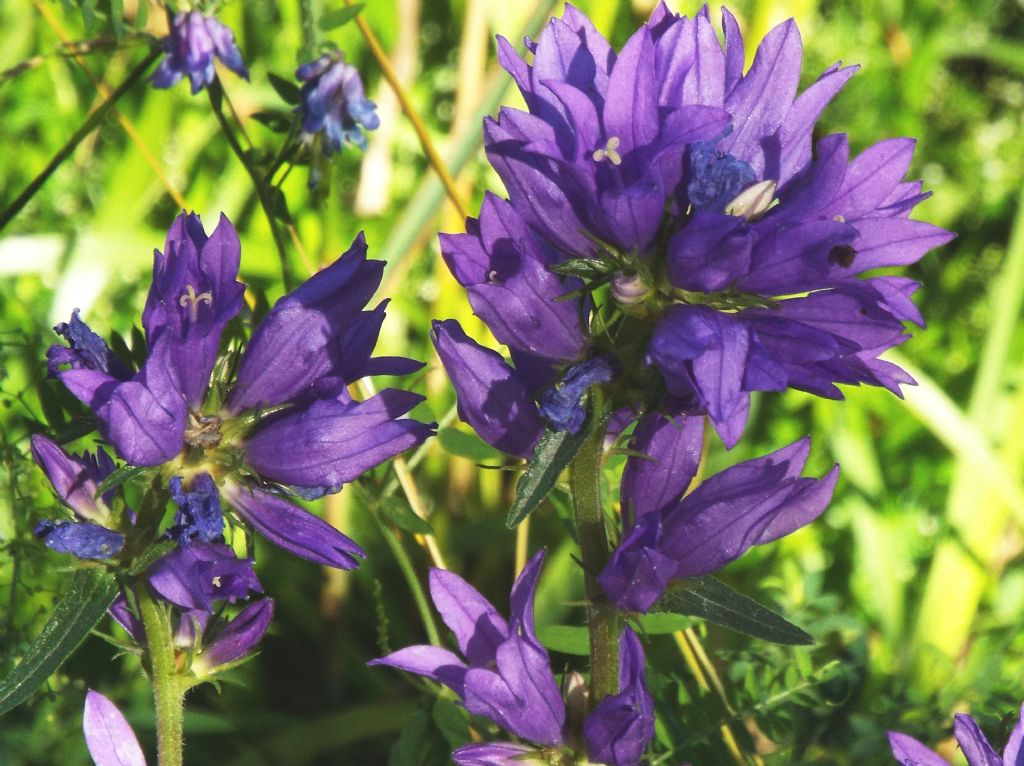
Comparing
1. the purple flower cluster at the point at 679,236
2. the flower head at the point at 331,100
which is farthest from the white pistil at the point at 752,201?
the flower head at the point at 331,100

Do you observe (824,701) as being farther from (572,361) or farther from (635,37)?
(635,37)

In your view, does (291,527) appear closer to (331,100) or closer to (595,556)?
(595,556)

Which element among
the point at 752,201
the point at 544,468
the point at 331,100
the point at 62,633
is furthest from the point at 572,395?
the point at 331,100

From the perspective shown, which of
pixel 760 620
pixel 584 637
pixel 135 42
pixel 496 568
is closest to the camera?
pixel 760 620

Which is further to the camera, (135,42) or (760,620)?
(135,42)

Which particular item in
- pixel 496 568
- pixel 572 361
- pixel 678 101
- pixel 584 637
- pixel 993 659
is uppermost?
pixel 678 101

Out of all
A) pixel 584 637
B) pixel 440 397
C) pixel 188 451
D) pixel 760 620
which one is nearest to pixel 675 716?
pixel 584 637
